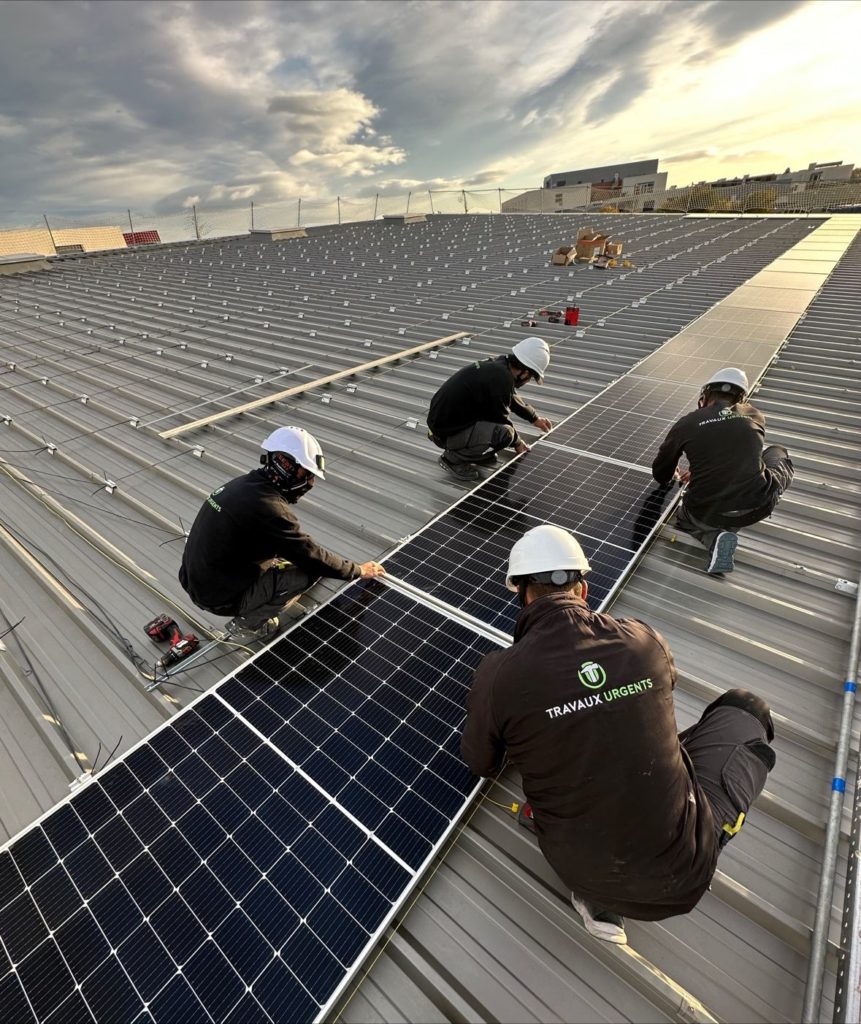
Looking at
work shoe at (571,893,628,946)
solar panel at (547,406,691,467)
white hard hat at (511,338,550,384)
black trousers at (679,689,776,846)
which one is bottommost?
work shoe at (571,893,628,946)

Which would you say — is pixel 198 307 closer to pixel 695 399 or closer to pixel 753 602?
pixel 695 399

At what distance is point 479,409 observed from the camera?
589 cm

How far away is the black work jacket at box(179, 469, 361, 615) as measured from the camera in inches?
150

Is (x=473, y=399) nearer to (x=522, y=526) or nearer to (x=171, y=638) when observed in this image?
(x=522, y=526)

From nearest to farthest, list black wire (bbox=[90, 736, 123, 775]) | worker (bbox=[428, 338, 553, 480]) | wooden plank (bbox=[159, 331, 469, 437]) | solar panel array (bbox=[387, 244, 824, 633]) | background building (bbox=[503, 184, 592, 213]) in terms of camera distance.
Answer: black wire (bbox=[90, 736, 123, 775]), solar panel array (bbox=[387, 244, 824, 633]), worker (bbox=[428, 338, 553, 480]), wooden plank (bbox=[159, 331, 469, 437]), background building (bbox=[503, 184, 592, 213])

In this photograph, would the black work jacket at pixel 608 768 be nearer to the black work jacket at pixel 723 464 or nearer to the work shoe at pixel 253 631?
the work shoe at pixel 253 631

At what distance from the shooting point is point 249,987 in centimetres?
217

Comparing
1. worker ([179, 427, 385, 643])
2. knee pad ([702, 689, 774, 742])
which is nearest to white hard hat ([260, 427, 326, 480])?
worker ([179, 427, 385, 643])

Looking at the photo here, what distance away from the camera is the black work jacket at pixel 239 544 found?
381cm

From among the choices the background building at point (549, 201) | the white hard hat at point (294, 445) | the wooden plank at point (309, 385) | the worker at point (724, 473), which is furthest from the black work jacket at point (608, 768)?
the background building at point (549, 201)

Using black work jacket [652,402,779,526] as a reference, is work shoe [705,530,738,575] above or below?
below

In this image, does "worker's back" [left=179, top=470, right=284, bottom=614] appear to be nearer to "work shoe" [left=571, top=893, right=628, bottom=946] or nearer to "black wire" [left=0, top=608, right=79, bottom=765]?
"black wire" [left=0, top=608, right=79, bottom=765]

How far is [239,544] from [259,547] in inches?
6.5

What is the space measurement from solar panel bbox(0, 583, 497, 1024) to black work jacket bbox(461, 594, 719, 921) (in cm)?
70
